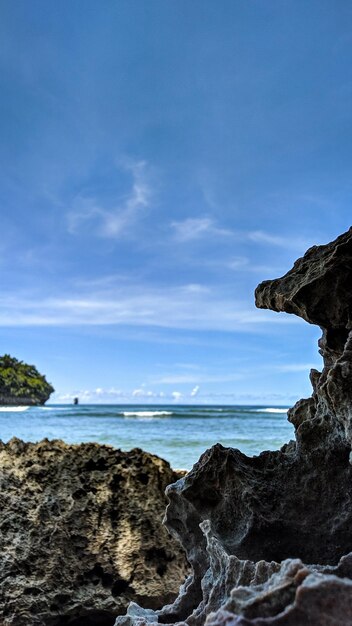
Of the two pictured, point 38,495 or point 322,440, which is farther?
point 38,495

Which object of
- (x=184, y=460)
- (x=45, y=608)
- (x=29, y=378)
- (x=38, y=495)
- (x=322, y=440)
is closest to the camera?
(x=322, y=440)

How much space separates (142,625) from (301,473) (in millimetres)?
810

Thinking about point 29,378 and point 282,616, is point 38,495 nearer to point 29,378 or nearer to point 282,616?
point 282,616

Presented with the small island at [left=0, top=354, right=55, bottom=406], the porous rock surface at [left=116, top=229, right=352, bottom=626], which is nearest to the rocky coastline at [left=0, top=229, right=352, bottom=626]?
the porous rock surface at [left=116, top=229, right=352, bottom=626]

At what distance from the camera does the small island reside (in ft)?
105

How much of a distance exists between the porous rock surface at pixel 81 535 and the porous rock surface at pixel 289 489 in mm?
1412

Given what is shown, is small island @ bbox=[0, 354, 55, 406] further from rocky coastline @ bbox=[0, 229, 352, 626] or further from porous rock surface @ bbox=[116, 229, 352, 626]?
porous rock surface @ bbox=[116, 229, 352, 626]

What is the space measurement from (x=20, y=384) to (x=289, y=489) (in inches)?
1444

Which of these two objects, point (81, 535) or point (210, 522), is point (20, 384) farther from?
point (210, 522)

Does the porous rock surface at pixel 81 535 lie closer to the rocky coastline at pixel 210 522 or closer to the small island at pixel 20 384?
the rocky coastline at pixel 210 522

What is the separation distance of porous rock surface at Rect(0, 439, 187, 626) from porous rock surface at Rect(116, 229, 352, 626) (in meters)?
1.41

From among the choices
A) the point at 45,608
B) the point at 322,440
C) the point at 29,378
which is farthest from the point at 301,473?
the point at 29,378

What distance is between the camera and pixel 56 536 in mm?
3594

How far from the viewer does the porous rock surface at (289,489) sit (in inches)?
71.3
